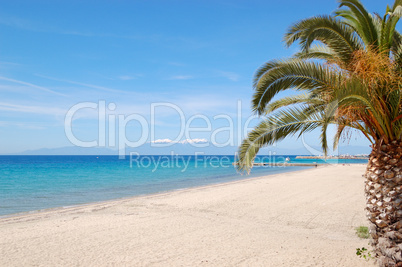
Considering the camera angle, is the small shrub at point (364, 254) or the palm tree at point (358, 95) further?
the small shrub at point (364, 254)

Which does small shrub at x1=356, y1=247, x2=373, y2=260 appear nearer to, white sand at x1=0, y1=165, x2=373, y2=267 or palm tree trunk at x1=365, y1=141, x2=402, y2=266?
white sand at x1=0, y1=165, x2=373, y2=267

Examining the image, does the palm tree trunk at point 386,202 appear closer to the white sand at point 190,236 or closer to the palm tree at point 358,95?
the palm tree at point 358,95

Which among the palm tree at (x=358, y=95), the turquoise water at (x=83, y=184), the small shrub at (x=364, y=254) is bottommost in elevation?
the turquoise water at (x=83, y=184)

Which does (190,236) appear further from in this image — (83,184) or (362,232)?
(83,184)

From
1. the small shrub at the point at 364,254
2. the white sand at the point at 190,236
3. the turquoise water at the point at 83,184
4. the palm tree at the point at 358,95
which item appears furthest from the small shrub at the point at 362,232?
the turquoise water at the point at 83,184

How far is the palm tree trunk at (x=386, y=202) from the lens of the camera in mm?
4996

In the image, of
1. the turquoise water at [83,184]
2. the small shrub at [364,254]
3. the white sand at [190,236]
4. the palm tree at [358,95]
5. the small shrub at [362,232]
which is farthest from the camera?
the turquoise water at [83,184]

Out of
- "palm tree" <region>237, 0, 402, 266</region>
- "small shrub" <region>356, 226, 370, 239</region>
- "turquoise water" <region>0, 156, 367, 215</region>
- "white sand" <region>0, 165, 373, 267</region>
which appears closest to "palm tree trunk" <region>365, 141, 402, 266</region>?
"palm tree" <region>237, 0, 402, 266</region>

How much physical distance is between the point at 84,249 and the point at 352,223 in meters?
8.10

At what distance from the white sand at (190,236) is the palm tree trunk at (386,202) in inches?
40.6

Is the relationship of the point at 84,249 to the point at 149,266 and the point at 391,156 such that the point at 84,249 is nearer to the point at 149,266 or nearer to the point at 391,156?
the point at 149,266

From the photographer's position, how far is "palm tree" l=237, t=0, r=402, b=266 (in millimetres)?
4789

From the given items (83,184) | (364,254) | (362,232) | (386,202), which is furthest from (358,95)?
(83,184)

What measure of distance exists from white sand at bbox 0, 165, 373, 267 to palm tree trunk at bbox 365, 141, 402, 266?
1031 millimetres
